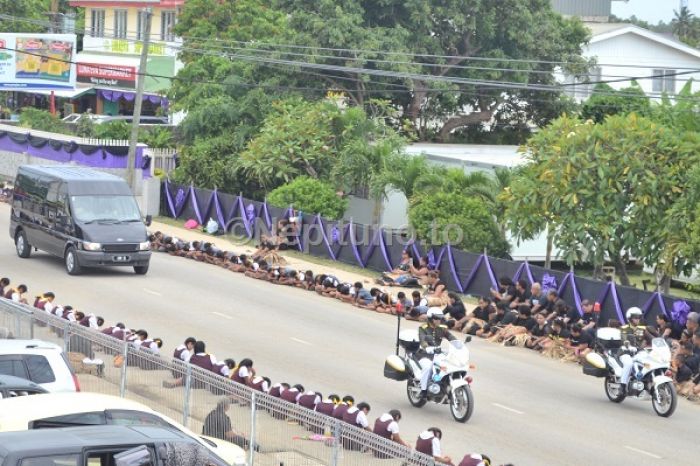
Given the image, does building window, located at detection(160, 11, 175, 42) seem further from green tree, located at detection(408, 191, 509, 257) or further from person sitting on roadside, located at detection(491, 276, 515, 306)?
person sitting on roadside, located at detection(491, 276, 515, 306)

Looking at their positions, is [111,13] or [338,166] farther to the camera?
[111,13]

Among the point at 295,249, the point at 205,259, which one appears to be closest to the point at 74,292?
the point at 205,259

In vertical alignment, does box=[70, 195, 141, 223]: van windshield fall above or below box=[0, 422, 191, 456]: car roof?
below

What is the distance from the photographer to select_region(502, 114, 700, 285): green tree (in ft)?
101

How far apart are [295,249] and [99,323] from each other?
50.6 ft

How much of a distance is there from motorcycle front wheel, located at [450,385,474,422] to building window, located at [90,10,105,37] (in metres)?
60.6

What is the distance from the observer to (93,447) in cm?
1016

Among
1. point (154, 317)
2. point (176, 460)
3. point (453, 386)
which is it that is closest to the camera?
point (176, 460)

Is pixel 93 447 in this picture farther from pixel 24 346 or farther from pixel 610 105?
pixel 610 105

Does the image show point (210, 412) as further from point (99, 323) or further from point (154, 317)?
point (154, 317)

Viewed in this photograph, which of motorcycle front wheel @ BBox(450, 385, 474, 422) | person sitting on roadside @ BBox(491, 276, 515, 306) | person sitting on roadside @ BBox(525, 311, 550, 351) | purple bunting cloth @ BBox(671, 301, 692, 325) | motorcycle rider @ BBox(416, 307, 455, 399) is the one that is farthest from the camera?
person sitting on roadside @ BBox(491, 276, 515, 306)

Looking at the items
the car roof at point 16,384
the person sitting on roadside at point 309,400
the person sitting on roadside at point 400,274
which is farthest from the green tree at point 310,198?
the car roof at point 16,384

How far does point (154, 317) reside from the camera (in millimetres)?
27500

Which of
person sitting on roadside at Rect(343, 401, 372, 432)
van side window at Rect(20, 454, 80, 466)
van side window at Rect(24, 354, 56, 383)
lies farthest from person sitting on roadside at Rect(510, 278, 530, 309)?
van side window at Rect(20, 454, 80, 466)
